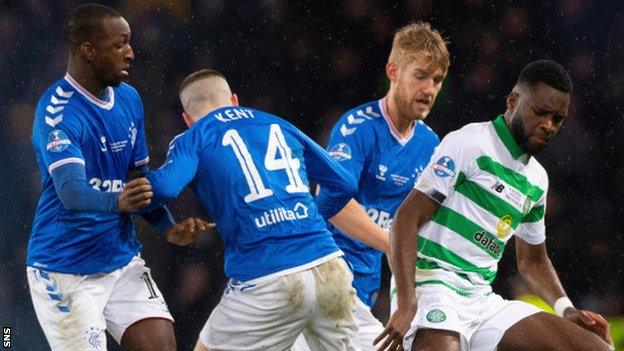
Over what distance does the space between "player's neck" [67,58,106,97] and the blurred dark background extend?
2.07 metres

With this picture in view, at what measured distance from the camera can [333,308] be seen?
3.77 m

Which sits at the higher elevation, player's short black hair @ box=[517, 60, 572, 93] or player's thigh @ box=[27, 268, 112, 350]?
player's short black hair @ box=[517, 60, 572, 93]

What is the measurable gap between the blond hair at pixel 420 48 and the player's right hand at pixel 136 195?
1570 mm

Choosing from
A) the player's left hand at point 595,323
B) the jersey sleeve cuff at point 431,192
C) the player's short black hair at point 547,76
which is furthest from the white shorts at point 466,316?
the player's short black hair at point 547,76

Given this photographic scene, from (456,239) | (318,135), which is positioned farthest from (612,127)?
(456,239)

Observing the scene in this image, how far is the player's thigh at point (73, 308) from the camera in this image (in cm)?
407

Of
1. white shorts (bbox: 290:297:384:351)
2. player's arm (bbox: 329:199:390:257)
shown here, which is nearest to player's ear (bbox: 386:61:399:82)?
player's arm (bbox: 329:199:390:257)

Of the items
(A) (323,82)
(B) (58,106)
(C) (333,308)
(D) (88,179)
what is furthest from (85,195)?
(A) (323,82)

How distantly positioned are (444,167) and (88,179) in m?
1.21

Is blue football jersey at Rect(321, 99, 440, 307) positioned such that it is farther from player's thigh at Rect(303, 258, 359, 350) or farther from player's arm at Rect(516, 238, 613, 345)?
player's thigh at Rect(303, 258, 359, 350)

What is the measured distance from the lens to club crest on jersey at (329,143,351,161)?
467cm

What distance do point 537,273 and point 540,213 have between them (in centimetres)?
23

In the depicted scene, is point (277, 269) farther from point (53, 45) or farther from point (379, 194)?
point (53, 45)

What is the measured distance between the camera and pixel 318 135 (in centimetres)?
640
